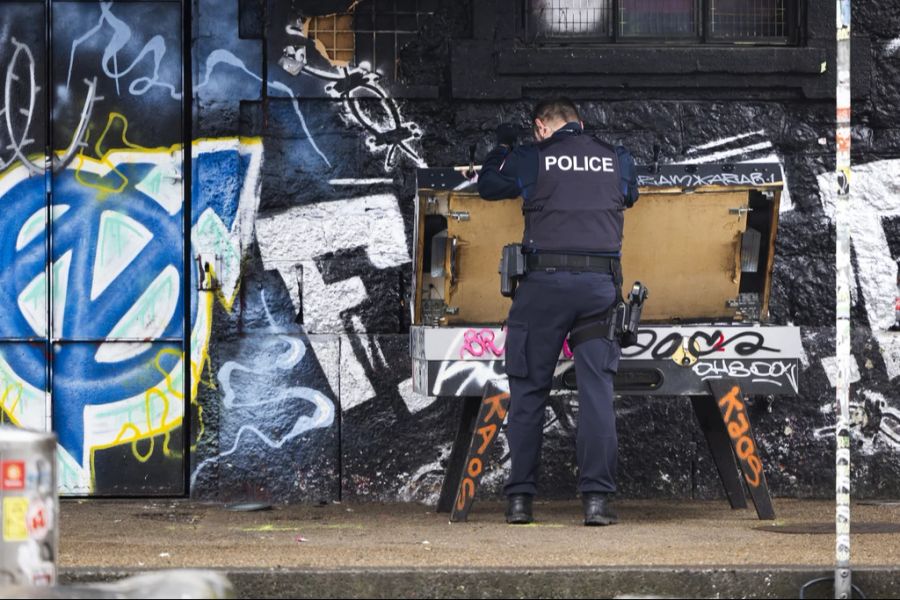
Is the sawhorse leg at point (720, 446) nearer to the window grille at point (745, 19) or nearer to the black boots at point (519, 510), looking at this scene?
the black boots at point (519, 510)

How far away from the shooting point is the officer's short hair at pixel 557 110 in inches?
313

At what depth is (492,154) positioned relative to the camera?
7867 millimetres

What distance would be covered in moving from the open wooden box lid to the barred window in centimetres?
133

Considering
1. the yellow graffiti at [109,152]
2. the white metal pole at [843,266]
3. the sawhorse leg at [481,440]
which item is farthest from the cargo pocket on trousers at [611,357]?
the yellow graffiti at [109,152]

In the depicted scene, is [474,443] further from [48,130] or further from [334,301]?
[48,130]

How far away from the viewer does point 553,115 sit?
797 cm

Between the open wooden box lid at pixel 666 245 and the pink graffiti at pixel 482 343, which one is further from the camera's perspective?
the open wooden box lid at pixel 666 245

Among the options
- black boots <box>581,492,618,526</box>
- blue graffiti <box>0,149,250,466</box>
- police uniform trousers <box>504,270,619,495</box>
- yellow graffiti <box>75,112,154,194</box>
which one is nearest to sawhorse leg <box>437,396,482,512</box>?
police uniform trousers <box>504,270,619,495</box>

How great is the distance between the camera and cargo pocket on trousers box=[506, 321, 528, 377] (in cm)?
777

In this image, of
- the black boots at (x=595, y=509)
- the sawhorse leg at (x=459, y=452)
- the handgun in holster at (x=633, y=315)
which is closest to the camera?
the handgun in holster at (x=633, y=315)

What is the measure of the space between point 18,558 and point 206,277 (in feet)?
12.8

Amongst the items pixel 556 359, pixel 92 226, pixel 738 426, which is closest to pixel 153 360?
pixel 92 226

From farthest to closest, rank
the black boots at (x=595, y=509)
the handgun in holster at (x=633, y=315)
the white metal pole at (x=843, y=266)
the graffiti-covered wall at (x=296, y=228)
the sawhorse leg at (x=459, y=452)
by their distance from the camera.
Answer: the graffiti-covered wall at (x=296, y=228) < the sawhorse leg at (x=459, y=452) < the black boots at (x=595, y=509) < the handgun in holster at (x=633, y=315) < the white metal pole at (x=843, y=266)

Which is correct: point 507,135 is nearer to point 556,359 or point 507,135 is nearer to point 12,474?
point 556,359
